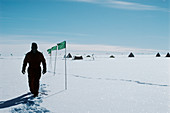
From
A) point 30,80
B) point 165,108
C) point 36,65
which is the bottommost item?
point 165,108

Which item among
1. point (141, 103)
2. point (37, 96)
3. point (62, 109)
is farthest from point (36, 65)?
point (141, 103)

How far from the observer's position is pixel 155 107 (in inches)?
217

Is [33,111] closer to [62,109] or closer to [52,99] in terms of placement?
[62,109]

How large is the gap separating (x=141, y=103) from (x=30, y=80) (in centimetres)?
431

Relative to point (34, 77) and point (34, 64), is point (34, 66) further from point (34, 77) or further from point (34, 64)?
point (34, 77)

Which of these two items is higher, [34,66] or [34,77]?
[34,66]

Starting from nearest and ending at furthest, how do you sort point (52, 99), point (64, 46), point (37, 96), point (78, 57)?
point (52, 99)
point (37, 96)
point (64, 46)
point (78, 57)

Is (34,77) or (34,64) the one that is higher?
(34,64)

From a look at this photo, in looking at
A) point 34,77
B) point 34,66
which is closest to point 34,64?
point 34,66

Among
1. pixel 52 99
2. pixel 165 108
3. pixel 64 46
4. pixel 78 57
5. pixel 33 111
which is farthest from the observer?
pixel 78 57

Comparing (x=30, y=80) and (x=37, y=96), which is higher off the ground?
(x=30, y=80)

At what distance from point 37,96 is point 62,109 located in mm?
1989

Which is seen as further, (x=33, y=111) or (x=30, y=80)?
(x=30, y=80)

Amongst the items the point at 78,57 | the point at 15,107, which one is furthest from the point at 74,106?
the point at 78,57
